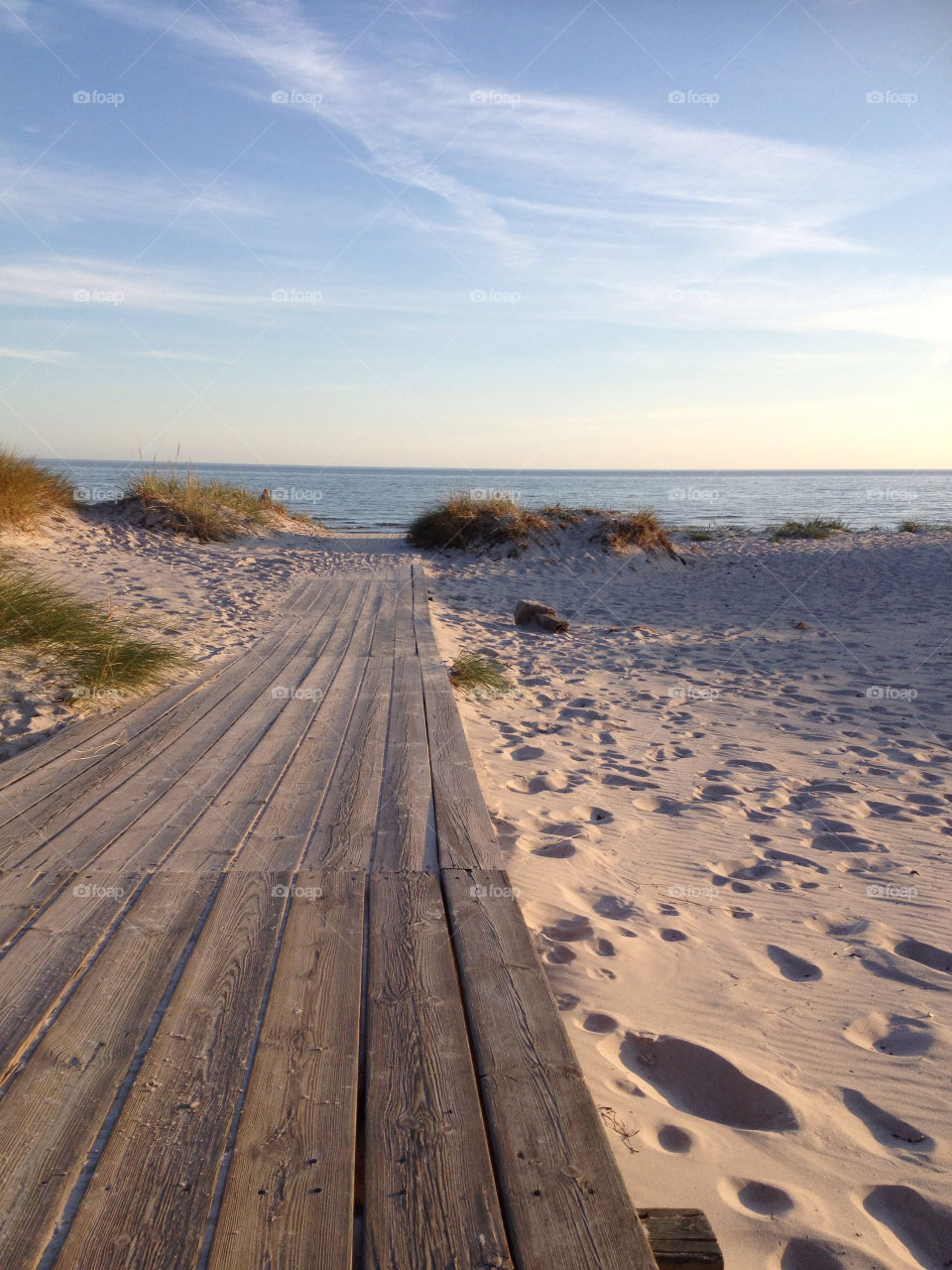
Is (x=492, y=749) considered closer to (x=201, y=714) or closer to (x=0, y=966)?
(x=201, y=714)

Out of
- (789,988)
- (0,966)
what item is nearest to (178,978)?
(0,966)

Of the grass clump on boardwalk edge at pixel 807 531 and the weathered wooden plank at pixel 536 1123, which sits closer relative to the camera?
the weathered wooden plank at pixel 536 1123

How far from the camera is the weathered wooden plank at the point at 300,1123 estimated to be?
1344 mm

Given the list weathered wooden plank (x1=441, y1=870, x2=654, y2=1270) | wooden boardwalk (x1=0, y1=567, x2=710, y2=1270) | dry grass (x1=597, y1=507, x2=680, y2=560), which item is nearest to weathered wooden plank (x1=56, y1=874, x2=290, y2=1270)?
wooden boardwalk (x1=0, y1=567, x2=710, y2=1270)

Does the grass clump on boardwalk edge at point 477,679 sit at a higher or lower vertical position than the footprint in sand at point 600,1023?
Result: higher

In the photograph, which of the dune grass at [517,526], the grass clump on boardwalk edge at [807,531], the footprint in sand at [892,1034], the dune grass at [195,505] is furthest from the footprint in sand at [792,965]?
the grass clump on boardwalk edge at [807,531]

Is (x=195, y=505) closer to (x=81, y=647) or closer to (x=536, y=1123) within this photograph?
(x=81, y=647)
